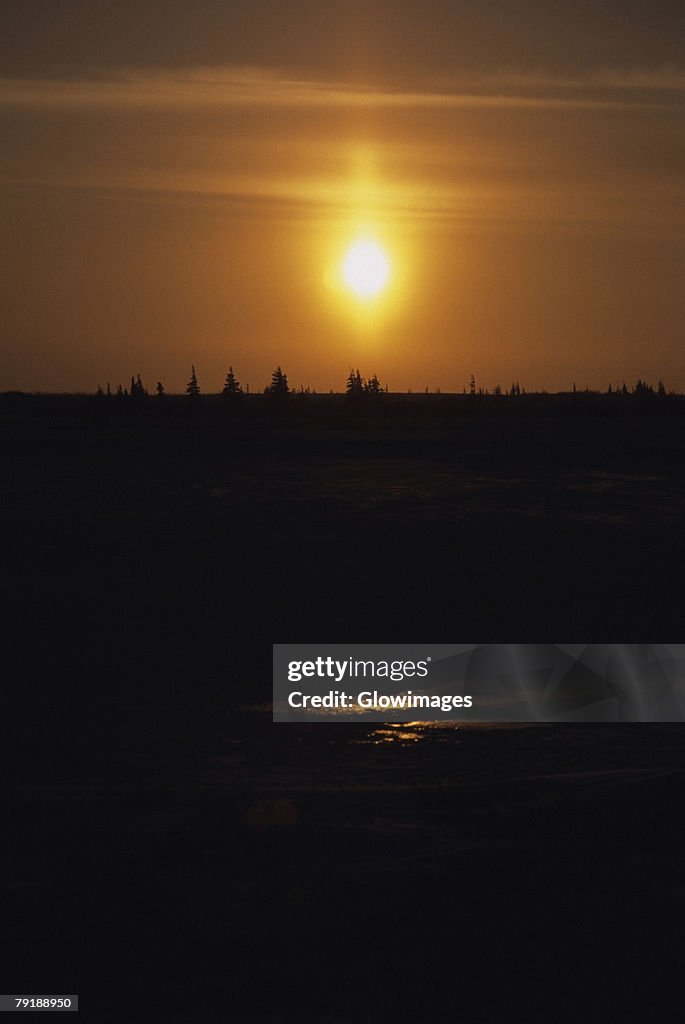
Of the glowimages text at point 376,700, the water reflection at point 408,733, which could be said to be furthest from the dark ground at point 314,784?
the glowimages text at point 376,700

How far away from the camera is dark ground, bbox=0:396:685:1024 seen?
31.6 feet

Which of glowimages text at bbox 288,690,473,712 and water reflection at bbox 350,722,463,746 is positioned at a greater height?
glowimages text at bbox 288,690,473,712

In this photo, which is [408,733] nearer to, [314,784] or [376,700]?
[376,700]

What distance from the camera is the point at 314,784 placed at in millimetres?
13906

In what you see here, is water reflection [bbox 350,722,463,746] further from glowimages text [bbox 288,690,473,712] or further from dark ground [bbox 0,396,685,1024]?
glowimages text [bbox 288,690,473,712]

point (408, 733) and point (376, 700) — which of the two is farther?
point (376, 700)

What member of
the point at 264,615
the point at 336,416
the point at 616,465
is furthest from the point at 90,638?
the point at 336,416

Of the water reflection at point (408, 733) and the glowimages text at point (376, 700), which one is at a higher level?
the glowimages text at point (376, 700)

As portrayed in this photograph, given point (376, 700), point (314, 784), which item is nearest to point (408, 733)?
point (376, 700)

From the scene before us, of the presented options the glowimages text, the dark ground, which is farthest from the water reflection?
the glowimages text

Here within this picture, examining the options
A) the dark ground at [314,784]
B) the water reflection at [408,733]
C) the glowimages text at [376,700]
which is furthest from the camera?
the glowimages text at [376,700]

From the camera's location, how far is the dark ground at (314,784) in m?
9.62

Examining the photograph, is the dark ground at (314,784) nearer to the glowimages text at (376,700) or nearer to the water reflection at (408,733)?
the water reflection at (408,733)

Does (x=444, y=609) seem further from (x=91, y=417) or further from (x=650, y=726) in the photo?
(x=91, y=417)
